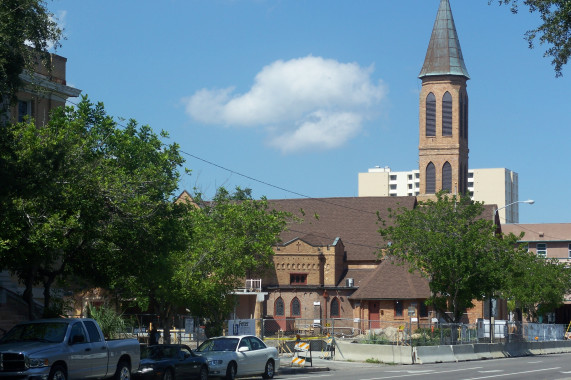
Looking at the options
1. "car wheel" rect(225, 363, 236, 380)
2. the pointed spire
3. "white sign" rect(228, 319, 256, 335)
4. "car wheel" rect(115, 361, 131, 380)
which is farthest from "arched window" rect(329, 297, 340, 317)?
"car wheel" rect(115, 361, 131, 380)

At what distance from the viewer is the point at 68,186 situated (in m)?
20.8

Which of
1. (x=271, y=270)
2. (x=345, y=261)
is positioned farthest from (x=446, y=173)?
(x=271, y=270)

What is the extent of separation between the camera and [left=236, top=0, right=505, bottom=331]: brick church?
211ft

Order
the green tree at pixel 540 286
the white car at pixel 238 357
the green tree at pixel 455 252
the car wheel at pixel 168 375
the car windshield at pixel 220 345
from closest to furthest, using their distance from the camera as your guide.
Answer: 1. the car wheel at pixel 168 375
2. the white car at pixel 238 357
3. the car windshield at pixel 220 345
4. the green tree at pixel 455 252
5. the green tree at pixel 540 286

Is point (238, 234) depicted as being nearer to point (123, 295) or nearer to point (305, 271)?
point (123, 295)

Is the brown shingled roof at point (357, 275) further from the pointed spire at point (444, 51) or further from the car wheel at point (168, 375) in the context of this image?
the car wheel at point (168, 375)

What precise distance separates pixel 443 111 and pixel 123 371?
241 feet

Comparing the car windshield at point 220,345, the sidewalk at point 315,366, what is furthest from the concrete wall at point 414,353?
the car windshield at point 220,345

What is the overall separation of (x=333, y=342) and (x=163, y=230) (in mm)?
16507

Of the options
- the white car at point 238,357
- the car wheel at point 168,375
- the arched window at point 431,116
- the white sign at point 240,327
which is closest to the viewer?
the car wheel at point 168,375

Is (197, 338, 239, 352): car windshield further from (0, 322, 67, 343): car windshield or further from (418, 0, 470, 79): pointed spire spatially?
(418, 0, 470, 79): pointed spire

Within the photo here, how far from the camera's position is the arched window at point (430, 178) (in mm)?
89188

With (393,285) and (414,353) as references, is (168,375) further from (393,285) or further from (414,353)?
(393,285)

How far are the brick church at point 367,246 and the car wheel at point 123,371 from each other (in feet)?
115
